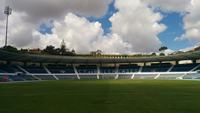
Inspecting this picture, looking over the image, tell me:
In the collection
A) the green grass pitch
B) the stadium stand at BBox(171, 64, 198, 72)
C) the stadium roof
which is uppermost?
the stadium roof

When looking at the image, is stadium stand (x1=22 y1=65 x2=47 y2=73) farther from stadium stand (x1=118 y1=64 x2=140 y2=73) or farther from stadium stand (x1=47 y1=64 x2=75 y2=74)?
stadium stand (x1=118 y1=64 x2=140 y2=73)

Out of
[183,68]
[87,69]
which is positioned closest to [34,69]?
[87,69]

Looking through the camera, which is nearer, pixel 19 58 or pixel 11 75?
pixel 11 75

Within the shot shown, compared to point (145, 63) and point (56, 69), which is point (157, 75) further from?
point (56, 69)

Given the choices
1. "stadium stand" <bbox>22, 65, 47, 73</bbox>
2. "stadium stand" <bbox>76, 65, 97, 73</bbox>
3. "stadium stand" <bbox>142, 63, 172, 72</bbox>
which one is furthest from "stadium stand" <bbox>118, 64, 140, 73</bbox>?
"stadium stand" <bbox>22, 65, 47, 73</bbox>

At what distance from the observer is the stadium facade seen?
319 ft

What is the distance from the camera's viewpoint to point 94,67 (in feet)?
403

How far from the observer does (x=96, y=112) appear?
16.9 m

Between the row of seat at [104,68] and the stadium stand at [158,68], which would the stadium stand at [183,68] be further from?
the stadium stand at [158,68]

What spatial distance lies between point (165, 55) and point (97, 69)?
94.3ft

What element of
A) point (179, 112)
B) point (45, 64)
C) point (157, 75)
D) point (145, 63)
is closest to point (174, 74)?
point (157, 75)

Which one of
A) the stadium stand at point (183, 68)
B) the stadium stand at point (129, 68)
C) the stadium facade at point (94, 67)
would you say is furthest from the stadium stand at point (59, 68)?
the stadium stand at point (183, 68)

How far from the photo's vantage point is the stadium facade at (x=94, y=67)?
97.3 m

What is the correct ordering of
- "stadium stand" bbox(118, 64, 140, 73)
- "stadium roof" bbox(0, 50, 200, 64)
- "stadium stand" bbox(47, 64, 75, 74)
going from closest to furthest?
"stadium roof" bbox(0, 50, 200, 64) < "stadium stand" bbox(47, 64, 75, 74) < "stadium stand" bbox(118, 64, 140, 73)
